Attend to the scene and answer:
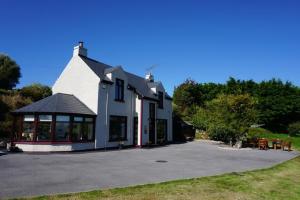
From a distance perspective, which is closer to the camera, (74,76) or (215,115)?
(74,76)

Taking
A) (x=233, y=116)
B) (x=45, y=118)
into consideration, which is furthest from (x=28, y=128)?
(x=233, y=116)

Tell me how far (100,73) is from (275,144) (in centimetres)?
2148

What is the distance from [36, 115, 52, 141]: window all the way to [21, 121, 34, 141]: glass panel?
2.14 feet

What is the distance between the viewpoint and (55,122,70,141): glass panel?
76.8ft

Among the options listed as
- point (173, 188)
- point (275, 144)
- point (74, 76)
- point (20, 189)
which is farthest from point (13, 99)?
point (275, 144)

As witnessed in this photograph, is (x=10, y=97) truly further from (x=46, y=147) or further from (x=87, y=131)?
(x=46, y=147)

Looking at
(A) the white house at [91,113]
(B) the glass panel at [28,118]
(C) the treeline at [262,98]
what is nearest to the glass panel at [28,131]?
(A) the white house at [91,113]

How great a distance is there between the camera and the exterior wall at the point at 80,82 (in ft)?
87.2

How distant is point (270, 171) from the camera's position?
51.6 ft

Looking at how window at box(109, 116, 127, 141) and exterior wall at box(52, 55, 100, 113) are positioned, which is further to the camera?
window at box(109, 116, 127, 141)

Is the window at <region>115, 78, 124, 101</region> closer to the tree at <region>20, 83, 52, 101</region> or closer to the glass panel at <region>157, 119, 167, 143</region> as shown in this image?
the glass panel at <region>157, 119, 167, 143</region>

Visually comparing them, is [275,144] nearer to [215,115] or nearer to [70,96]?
[215,115]

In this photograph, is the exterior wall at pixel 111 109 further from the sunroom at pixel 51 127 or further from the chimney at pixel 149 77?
the chimney at pixel 149 77

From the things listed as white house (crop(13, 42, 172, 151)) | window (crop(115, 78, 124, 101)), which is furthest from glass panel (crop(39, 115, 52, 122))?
window (crop(115, 78, 124, 101))
